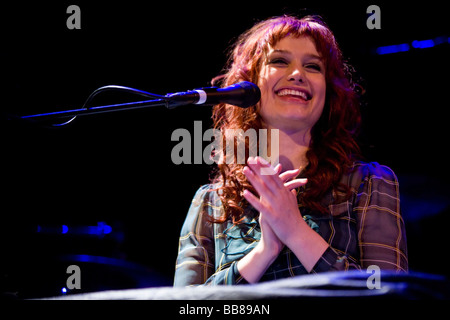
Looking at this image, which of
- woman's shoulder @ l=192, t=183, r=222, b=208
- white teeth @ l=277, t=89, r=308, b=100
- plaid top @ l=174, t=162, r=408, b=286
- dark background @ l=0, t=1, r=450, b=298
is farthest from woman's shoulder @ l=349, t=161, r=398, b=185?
woman's shoulder @ l=192, t=183, r=222, b=208

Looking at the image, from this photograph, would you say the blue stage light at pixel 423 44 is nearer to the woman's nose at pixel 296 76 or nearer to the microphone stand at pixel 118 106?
the woman's nose at pixel 296 76

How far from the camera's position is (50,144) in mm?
2971

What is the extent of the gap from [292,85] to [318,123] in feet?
1.03

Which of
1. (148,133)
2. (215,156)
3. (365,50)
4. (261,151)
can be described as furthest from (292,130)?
(148,133)

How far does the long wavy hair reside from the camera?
186cm

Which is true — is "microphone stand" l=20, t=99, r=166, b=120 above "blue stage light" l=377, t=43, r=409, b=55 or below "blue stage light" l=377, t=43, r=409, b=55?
below

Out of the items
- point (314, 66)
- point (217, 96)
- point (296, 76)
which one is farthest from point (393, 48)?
point (217, 96)

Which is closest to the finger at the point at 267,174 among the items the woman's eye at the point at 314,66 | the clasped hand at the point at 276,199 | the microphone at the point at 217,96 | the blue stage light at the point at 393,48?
the clasped hand at the point at 276,199

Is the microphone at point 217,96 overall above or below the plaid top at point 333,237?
above

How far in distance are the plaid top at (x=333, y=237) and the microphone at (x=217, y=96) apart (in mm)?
621

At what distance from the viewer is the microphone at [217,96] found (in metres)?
1.20

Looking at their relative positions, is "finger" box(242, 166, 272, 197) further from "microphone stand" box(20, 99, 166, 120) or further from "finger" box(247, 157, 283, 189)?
"microphone stand" box(20, 99, 166, 120)
